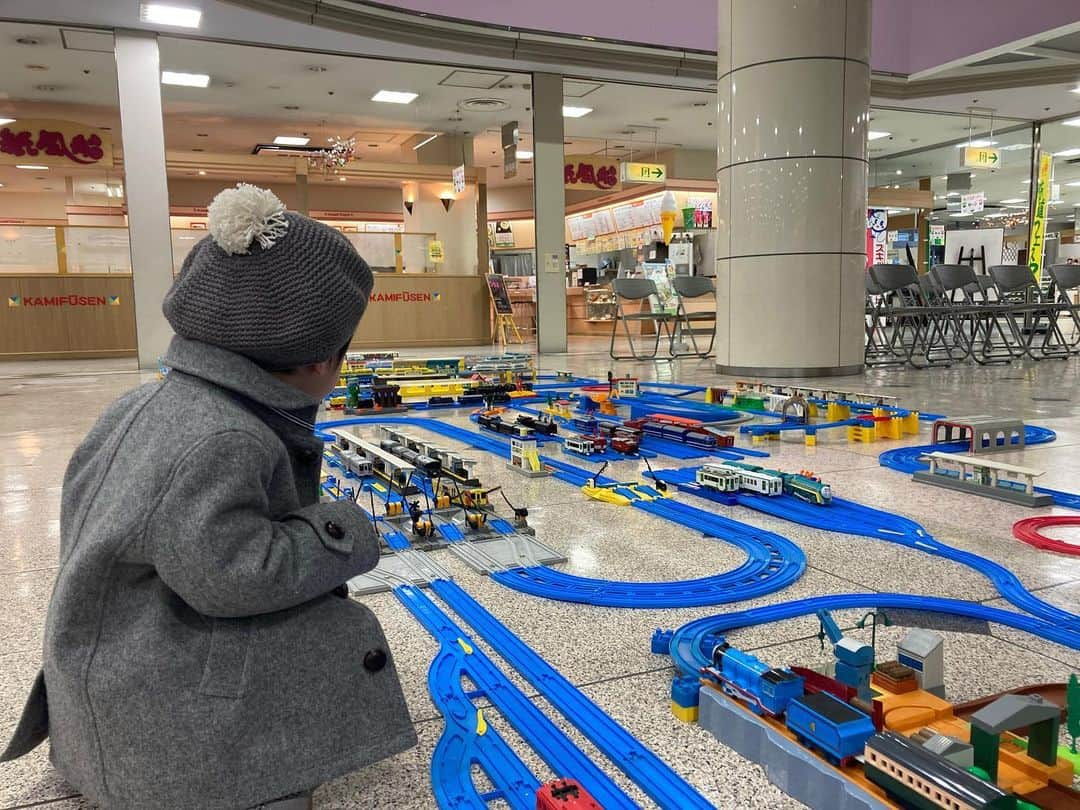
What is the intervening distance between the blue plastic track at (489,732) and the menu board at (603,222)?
1843 centimetres

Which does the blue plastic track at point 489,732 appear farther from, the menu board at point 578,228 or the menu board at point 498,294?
the menu board at point 578,228

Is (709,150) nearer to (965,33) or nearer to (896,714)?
(965,33)

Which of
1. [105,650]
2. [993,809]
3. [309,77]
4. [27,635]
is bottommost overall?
[27,635]

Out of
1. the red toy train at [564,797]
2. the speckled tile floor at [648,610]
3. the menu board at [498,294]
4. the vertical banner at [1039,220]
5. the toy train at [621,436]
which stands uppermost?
the vertical banner at [1039,220]

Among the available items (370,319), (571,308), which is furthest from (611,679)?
(571,308)

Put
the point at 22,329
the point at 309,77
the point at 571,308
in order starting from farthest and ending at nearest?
the point at 571,308
the point at 22,329
the point at 309,77

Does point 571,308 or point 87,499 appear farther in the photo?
point 571,308

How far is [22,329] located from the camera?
40.9 feet

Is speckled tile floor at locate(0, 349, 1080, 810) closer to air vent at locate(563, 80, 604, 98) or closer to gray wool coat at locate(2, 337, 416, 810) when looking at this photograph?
gray wool coat at locate(2, 337, 416, 810)

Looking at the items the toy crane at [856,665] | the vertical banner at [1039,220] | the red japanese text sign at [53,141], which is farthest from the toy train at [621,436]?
the vertical banner at [1039,220]

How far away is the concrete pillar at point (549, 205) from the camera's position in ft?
35.0

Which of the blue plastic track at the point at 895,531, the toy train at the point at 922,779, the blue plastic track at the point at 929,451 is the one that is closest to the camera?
the toy train at the point at 922,779

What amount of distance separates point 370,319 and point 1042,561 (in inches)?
496

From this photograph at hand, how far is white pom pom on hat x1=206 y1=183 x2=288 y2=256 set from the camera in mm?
926
